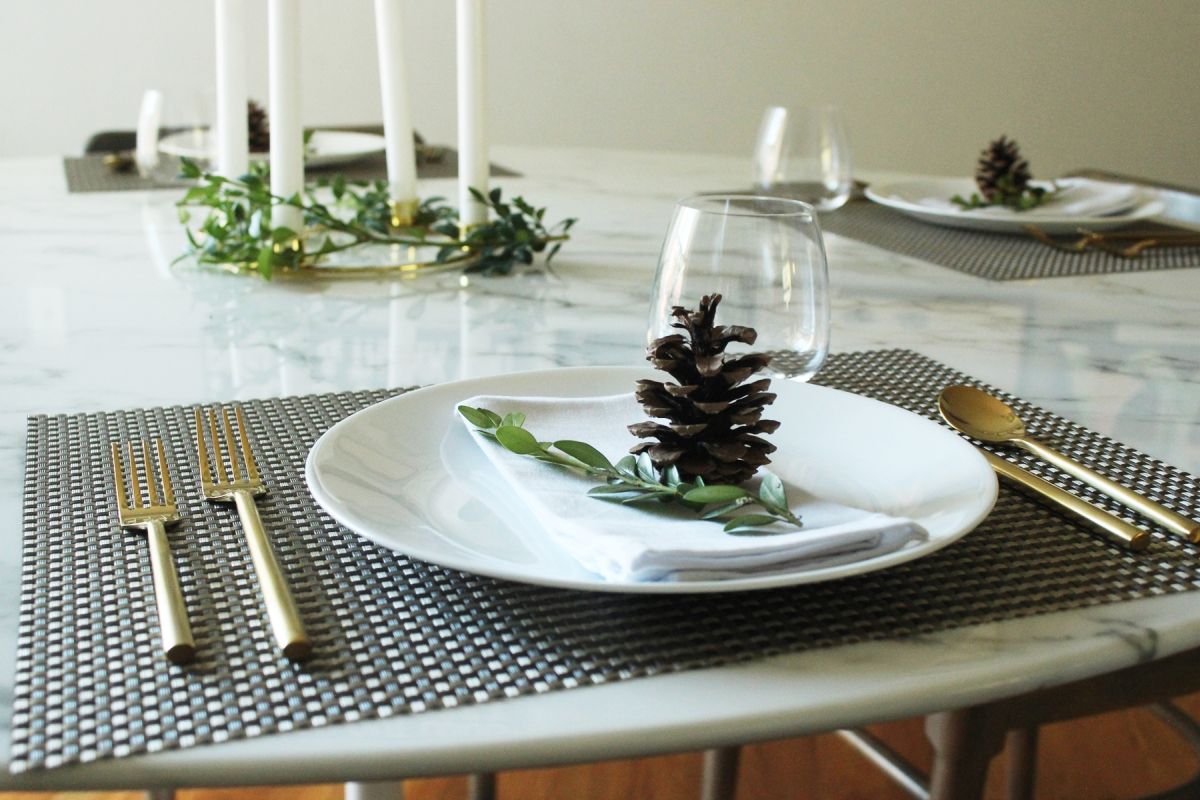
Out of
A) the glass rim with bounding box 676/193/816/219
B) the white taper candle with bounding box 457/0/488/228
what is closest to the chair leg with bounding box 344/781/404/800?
the glass rim with bounding box 676/193/816/219

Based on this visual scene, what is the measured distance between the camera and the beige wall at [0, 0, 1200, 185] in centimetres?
350

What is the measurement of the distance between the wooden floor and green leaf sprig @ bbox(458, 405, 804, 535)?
4.33 ft

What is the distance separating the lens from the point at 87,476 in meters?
0.72

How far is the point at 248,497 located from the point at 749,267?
12.4 inches

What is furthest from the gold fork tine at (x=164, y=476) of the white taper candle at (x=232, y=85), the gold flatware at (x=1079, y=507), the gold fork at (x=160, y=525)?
the white taper candle at (x=232, y=85)

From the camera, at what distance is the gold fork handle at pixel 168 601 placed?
508 mm

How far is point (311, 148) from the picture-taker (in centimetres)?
202

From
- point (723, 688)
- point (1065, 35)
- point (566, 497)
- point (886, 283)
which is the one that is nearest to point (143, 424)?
point (566, 497)

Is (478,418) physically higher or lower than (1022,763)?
higher

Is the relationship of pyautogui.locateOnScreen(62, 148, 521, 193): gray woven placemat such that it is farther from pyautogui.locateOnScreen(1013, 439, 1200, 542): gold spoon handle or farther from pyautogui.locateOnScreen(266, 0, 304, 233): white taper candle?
pyautogui.locateOnScreen(1013, 439, 1200, 542): gold spoon handle

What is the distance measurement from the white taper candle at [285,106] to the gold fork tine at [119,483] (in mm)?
556

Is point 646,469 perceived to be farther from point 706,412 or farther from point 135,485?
point 135,485

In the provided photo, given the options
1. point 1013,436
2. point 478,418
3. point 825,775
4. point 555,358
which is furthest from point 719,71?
point 478,418

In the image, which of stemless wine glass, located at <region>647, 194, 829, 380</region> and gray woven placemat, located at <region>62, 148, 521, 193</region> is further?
gray woven placemat, located at <region>62, 148, 521, 193</region>
